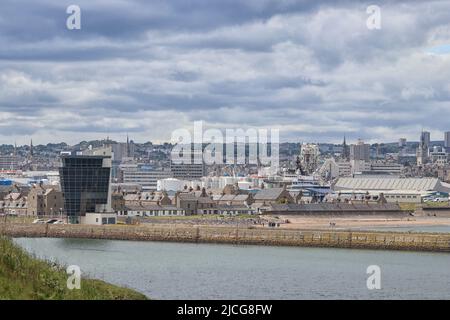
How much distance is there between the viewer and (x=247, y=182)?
6339 inches

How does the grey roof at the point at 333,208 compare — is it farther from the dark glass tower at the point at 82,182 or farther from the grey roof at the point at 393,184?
the grey roof at the point at 393,184

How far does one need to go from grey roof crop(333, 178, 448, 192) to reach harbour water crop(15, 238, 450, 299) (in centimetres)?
9789

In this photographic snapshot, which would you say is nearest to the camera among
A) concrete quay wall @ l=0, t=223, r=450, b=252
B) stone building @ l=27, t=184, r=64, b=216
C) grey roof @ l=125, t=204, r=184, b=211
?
concrete quay wall @ l=0, t=223, r=450, b=252

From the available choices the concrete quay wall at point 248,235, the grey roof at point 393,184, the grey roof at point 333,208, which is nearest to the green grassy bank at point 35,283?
the concrete quay wall at point 248,235

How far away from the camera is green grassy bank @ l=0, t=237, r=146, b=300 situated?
72.2 feet

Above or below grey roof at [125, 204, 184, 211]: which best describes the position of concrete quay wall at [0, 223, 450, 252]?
below

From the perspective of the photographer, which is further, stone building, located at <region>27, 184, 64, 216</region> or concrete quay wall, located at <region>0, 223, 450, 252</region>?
stone building, located at <region>27, 184, 64, 216</region>

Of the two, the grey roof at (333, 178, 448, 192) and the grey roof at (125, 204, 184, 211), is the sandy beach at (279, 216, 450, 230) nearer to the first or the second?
the grey roof at (125, 204, 184, 211)

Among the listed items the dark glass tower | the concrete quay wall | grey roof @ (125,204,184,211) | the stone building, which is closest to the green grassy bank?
the concrete quay wall

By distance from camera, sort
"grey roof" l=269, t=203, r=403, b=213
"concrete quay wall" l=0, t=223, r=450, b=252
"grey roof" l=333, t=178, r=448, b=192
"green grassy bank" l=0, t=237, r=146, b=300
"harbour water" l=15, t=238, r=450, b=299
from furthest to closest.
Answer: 1. "grey roof" l=333, t=178, r=448, b=192
2. "grey roof" l=269, t=203, r=403, b=213
3. "concrete quay wall" l=0, t=223, r=450, b=252
4. "harbour water" l=15, t=238, r=450, b=299
5. "green grassy bank" l=0, t=237, r=146, b=300

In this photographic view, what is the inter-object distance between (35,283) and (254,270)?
67.5 feet
